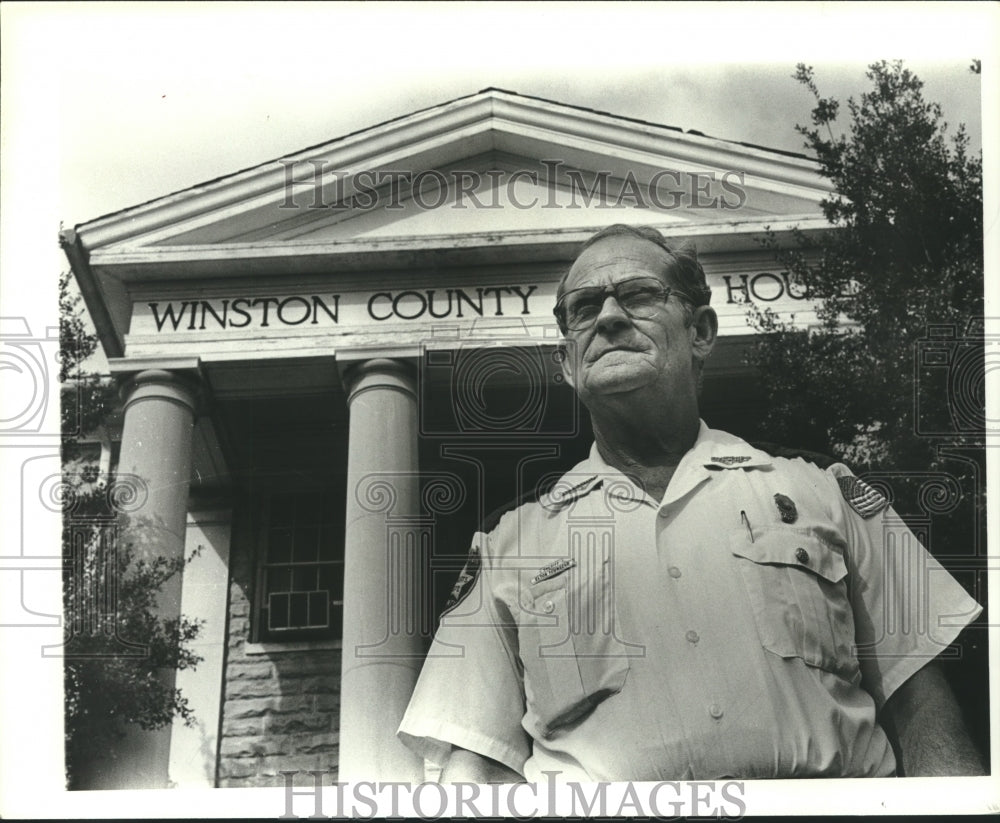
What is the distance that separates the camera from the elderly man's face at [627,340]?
8344mm

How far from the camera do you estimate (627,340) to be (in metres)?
8.36

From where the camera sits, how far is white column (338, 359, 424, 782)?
7.98 meters

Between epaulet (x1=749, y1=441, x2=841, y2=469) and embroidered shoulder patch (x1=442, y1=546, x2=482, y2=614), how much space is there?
1425 mm

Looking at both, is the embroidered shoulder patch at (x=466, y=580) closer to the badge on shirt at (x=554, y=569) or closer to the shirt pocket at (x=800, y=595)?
the badge on shirt at (x=554, y=569)

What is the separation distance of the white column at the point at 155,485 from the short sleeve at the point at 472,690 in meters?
1.21

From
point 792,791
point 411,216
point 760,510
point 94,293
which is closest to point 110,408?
point 94,293

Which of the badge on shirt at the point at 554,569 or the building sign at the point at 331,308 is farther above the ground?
the building sign at the point at 331,308

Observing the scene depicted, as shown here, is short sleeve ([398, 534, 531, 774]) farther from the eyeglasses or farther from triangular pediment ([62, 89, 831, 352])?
triangular pediment ([62, 89, 831, 352])

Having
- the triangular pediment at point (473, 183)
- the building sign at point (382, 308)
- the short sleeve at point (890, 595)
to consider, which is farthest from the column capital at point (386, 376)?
the short sleeve at point (890, 595)

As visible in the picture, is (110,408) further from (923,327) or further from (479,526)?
(923,327)

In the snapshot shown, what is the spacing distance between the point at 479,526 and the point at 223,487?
4.53 ft

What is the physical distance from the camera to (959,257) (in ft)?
29.5

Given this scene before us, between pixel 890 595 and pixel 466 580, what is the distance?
76.3 inches

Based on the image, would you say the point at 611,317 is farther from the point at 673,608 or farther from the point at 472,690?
the point at 472,690
